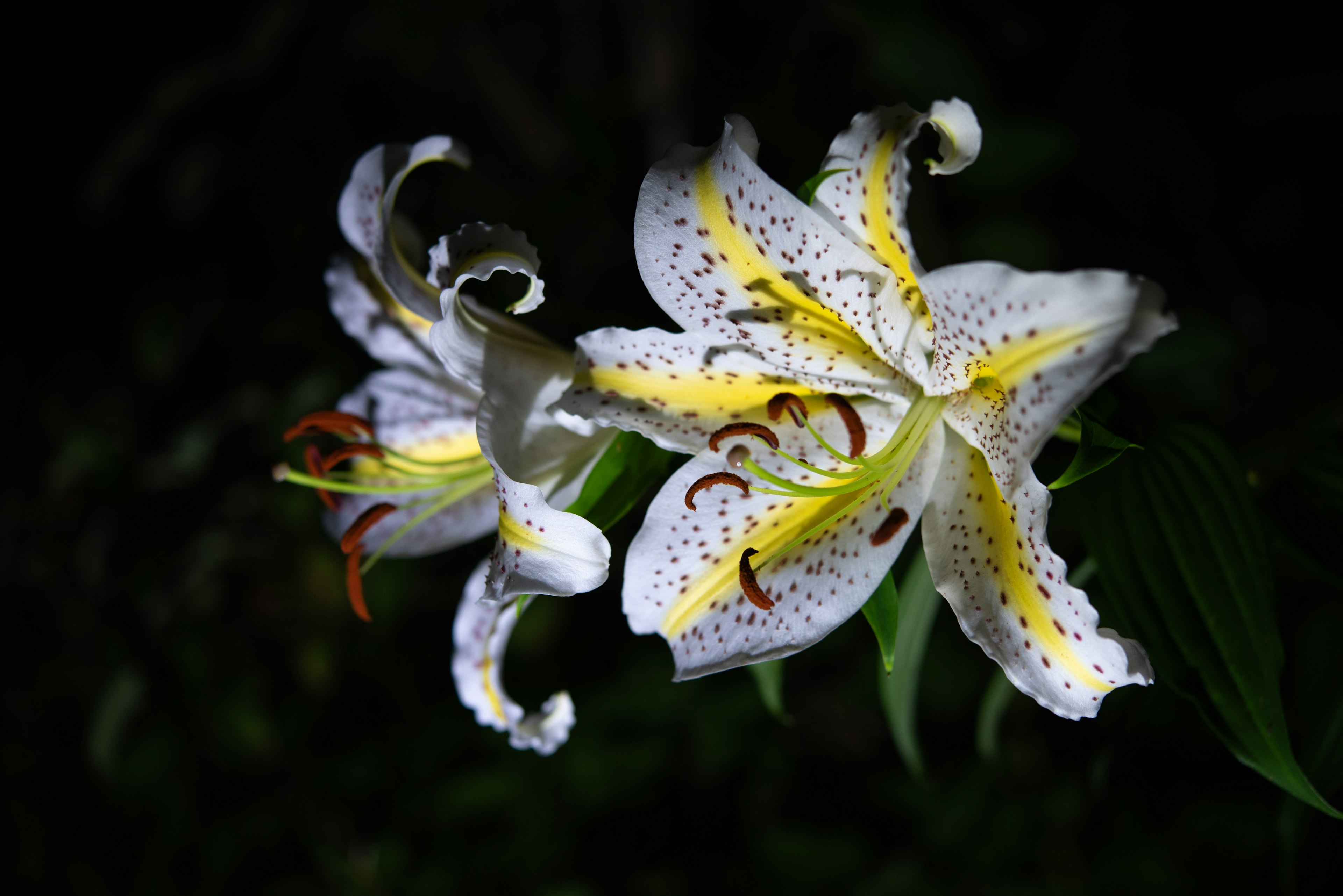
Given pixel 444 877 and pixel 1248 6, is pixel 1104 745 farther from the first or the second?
pixel 1248 6

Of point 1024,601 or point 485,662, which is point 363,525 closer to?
point 485,662

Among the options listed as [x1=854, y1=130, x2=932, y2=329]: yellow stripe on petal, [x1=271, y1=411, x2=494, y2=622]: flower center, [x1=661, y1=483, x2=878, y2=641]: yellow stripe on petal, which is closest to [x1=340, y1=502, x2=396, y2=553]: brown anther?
[x1=271, y1=411, x2=494, y2=622]: flower center

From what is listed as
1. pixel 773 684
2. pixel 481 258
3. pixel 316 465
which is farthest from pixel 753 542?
pixel 316 465

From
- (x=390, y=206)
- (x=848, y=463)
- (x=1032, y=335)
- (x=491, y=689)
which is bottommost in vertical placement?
(x=491, y=689)

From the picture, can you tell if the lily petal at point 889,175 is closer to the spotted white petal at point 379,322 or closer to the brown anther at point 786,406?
the brown anther at point 786,406

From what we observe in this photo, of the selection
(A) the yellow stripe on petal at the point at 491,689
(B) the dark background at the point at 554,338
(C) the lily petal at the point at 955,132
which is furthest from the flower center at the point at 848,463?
(B) the dark background at the point at 554,338
